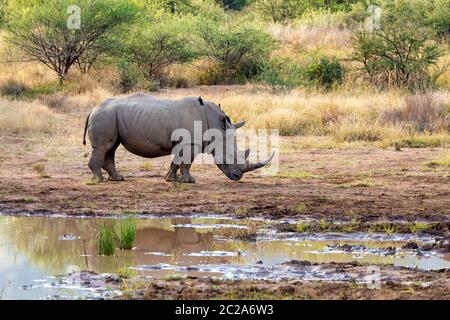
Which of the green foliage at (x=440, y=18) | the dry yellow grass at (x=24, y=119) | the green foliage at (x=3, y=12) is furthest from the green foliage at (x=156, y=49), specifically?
the green foliage at (x=440, y=18)

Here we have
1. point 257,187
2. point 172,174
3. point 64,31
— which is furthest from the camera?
point 64,31

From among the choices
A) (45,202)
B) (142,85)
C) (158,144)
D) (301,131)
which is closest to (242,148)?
(301,131)

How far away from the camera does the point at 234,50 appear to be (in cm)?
2967

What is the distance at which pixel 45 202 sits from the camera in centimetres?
1217

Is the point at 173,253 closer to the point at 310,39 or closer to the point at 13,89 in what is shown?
the point at 13,89

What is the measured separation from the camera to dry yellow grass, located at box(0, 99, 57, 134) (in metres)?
18.8

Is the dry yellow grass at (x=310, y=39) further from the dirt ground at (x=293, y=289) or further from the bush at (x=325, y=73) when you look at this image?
the dirt ground at (x=293, y=289)

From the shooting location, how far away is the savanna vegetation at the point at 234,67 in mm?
20094

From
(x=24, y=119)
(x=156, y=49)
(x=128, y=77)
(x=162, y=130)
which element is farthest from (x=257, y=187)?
(x=156, y=49)

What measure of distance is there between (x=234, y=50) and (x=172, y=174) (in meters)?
16.3

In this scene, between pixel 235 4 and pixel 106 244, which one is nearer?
pixel 106 244
